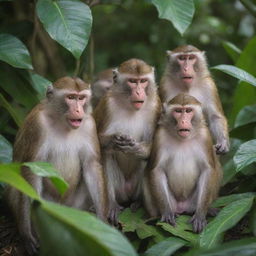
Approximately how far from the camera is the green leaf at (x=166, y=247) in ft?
15.1

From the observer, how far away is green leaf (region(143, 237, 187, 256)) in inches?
182

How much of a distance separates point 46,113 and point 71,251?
7.17ft

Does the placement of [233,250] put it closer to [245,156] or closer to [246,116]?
[245,156]

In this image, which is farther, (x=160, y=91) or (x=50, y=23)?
(x=160, y=91)

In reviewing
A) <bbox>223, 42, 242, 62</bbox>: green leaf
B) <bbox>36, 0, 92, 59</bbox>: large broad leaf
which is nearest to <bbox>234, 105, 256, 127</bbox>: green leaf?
<bbox>223, 42, 242, 62</bbox>: green leaf

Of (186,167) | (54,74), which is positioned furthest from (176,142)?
(54,74)

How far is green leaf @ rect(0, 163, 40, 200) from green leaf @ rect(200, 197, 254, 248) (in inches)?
65.0

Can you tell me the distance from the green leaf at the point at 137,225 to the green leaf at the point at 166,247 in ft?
1.04

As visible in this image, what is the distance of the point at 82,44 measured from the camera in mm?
5273

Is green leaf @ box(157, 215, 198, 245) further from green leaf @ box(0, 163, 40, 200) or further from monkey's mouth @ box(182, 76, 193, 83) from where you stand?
green leaf @ box(0, 163, 40, 200)

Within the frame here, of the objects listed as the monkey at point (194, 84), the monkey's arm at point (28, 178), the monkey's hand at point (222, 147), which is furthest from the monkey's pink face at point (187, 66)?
the monkey's arm at point (28, 178)

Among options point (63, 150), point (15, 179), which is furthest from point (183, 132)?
point (15, 179)

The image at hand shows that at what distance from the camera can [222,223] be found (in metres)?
4.65

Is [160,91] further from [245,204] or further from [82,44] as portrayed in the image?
[245,204]
